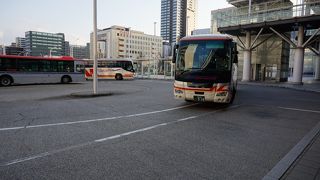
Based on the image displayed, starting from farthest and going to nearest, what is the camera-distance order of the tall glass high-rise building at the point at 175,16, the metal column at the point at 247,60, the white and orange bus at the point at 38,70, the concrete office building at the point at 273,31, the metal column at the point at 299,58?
1. the tall glass high-rise building at the point at 175,16
2. the metal column at the point at 247,60
3. the metal column at the point at 299,58
4. the concrete office building at the point at 273,31
5. the white and orange bus at the point at 38,70

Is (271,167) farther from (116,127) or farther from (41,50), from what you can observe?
(41,50)

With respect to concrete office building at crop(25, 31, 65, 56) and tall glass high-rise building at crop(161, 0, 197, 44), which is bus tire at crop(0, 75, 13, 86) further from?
concrete office building at crop(25, 31, 65, 56)

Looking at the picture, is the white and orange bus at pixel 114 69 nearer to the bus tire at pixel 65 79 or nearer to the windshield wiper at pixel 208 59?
the bus tire at pixel 65 79

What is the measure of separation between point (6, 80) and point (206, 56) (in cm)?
1938

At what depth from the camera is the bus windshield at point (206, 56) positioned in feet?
32.2

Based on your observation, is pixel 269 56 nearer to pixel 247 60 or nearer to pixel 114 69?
pixel 247 60

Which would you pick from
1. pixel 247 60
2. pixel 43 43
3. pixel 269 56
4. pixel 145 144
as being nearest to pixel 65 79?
pixel 145 144

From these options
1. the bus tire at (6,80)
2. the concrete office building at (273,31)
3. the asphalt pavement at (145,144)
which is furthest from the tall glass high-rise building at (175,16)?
the asphalt pavement at (145,144)

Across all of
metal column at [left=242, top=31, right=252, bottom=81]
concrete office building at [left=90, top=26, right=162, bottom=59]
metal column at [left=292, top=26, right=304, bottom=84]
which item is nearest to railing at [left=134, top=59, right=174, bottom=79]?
metal column at [left=242, top=31, right=252, bottom=81]

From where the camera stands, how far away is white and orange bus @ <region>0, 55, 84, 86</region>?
21078 mm

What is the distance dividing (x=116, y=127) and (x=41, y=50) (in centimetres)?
9483

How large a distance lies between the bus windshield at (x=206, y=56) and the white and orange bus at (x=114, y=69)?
25.6 meters

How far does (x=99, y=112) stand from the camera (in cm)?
907

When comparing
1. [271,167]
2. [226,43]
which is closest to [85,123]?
[271,167]
